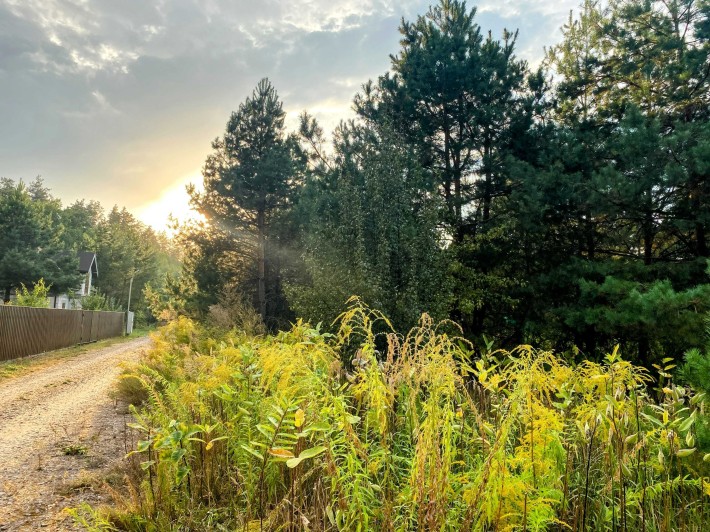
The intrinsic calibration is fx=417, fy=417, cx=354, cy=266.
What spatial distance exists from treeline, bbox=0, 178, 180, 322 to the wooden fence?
4333 millimetres

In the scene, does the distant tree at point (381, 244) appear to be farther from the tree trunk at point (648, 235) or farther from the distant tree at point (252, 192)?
the distant tree at point (252, 192)

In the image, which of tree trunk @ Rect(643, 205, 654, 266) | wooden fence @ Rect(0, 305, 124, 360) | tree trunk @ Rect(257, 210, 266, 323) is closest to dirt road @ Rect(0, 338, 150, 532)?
wooden fence @ Rect(0, 305, 124, 360)

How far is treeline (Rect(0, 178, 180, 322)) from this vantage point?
2562 cm

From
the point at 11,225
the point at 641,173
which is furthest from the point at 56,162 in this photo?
the point at 11,225

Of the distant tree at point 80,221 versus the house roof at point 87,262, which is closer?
the house roof at point 87,262

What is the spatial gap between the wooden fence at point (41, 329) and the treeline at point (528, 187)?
552cm

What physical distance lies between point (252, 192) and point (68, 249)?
121 feet

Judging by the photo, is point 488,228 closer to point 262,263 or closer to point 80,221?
point 262,263

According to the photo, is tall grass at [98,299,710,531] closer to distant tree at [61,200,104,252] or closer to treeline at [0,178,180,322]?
treeline at [0,178,180,322]

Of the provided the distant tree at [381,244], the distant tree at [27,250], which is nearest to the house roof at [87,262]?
the distant tree at [27,250]

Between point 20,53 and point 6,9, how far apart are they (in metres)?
2.66

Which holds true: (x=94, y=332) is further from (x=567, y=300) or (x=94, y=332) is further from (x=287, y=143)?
(x=567, y=300)

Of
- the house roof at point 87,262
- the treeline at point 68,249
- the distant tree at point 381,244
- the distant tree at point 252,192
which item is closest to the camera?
the distant tree at point 381,244

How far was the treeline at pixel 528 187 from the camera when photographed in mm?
8445
